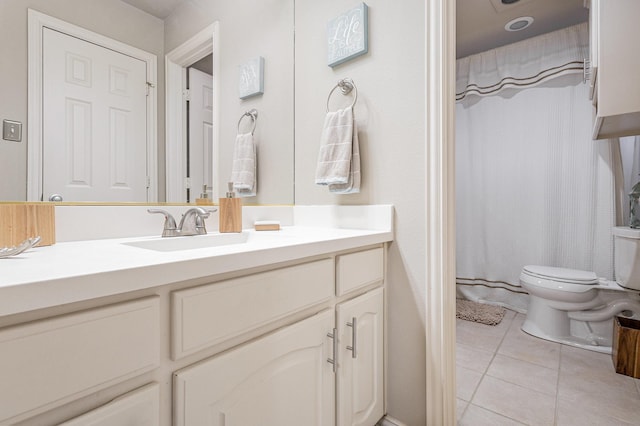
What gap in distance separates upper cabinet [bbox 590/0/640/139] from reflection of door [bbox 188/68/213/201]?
69.4 inches

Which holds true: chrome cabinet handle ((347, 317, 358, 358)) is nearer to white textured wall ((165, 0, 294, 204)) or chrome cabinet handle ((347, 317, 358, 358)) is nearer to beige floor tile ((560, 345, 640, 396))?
white textured wall ((165, 0, 294, 204))

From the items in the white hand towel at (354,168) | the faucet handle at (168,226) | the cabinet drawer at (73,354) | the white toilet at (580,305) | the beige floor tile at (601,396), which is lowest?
the beige floor tile at (601,396)

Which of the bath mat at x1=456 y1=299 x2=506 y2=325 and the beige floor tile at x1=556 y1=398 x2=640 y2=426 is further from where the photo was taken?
the bath mat at x1=456 y1=299 x2=506 y2=325

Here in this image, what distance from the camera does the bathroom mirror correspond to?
2.65 feet

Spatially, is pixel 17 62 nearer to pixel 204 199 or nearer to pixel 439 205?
pixel 204 199

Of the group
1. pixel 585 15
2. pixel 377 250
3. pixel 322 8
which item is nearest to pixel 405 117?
pixel 377 250

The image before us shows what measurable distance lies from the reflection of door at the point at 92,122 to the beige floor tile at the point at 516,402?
165cm

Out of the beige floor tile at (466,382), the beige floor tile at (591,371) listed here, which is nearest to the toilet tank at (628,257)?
the beige floor tile at (591,371)

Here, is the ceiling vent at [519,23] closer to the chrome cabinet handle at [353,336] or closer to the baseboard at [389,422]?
the chrome cabinet handle at [353,336]

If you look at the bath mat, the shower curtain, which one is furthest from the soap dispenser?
the shower curtain

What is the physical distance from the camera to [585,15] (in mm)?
2230

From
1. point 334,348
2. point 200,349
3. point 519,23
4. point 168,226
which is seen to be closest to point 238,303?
point 200,349

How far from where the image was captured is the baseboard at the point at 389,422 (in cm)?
120

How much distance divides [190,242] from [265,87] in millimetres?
863
